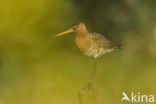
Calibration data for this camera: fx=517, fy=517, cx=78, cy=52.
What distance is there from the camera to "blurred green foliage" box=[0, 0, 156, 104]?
15.1 ft

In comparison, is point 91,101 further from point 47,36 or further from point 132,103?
point 47,36

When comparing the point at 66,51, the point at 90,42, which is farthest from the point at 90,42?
the point at 66,51

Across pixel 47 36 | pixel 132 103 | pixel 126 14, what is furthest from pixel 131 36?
pixel 132 103

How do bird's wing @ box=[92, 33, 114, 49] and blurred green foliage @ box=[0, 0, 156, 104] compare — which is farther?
blurred green foliage @ box=[0, 0, 156, 104]

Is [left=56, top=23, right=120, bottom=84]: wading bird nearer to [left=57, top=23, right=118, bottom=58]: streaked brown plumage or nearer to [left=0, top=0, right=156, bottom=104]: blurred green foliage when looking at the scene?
[left=57, top=23, right=118, bottom=58]: streaked brown plumage

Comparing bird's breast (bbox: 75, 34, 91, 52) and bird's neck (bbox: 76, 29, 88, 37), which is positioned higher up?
bird's neck (bbox: 76, 29, 88, 37)

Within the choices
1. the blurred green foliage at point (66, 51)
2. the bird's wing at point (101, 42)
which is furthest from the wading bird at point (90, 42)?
the blurred green foliage at point (66, 51)

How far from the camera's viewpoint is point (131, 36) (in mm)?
6020

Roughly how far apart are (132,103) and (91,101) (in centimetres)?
69

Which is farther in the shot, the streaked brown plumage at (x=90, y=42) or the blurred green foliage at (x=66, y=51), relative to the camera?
the blurred green foliage at (x=66, y=51)

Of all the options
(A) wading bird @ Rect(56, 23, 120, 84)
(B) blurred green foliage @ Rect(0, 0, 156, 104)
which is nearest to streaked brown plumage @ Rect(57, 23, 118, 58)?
(A) wading bird @ Rect(56, 23, 120, 84)

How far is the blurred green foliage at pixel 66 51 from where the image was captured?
4.61m

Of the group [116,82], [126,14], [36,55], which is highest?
[126,14]

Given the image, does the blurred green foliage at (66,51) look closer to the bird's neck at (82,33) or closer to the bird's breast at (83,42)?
the bird's breast at (83,42)
